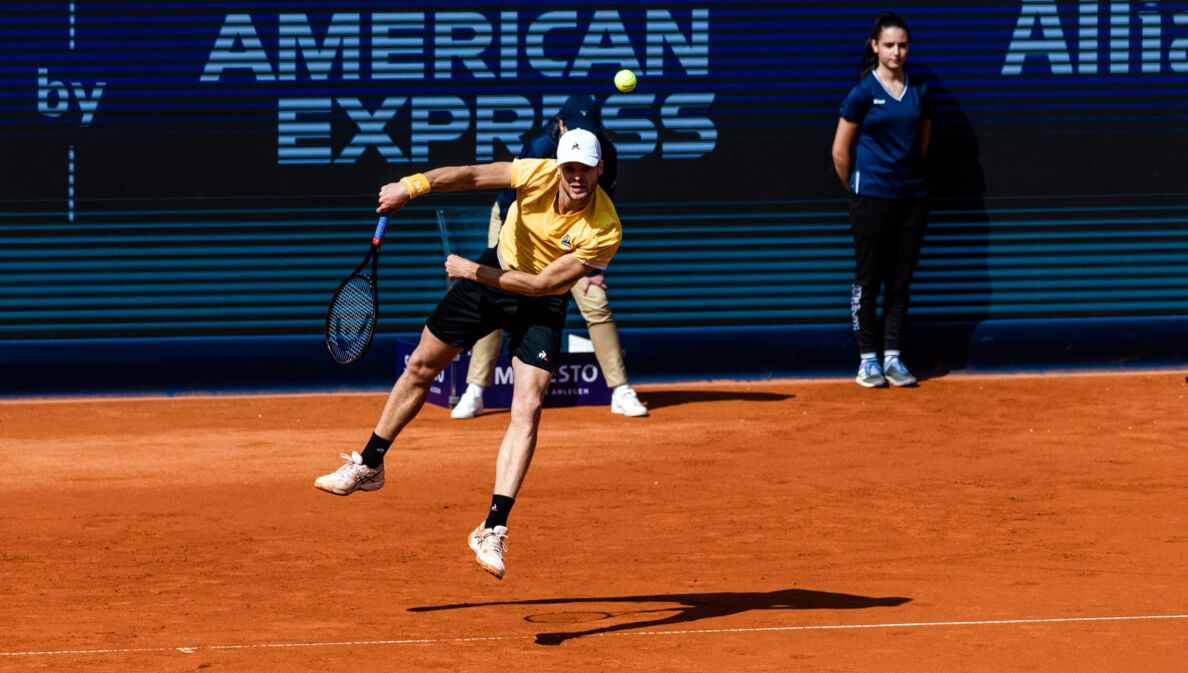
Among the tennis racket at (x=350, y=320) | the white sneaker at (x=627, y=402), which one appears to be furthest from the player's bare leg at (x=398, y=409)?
the white sneaker at (x=627, y=402)

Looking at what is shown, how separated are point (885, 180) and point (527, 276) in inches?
248

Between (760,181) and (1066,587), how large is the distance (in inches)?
264

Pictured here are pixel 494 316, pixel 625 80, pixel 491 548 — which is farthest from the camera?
pixel 625 80

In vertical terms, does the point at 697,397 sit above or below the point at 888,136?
below

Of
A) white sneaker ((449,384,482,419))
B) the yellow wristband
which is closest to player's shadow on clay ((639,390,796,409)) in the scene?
white sneaker ((449,384,482,419))

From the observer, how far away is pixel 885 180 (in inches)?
518

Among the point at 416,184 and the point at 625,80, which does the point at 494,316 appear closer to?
the point at 416,184

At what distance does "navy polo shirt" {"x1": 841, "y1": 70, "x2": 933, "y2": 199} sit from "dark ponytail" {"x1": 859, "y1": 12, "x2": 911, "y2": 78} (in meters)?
0.15

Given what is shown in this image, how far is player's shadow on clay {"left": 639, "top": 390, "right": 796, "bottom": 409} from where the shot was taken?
42.3 feet

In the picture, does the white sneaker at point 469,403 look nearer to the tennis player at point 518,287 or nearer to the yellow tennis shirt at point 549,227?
the tennis player at point 518,287

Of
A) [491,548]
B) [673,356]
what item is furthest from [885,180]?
[491,548]

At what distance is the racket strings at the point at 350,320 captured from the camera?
787cm

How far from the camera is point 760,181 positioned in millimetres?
13820

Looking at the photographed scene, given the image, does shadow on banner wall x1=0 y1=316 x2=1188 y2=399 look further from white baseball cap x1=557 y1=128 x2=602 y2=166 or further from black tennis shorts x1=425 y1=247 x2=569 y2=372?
white baseball cap x1=557 y1=128 x2=602 y2=166
